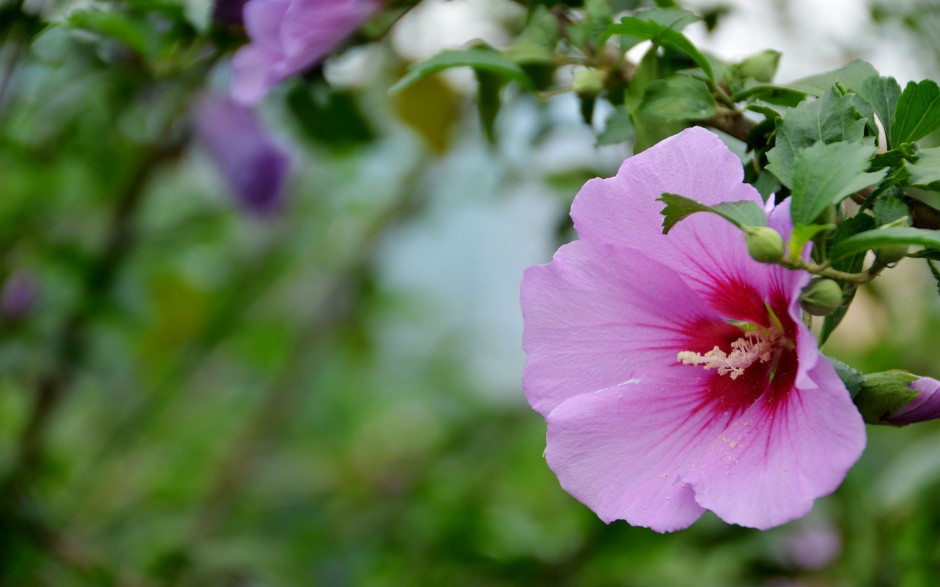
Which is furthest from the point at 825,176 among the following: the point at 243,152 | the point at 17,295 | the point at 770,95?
the point at 17,295

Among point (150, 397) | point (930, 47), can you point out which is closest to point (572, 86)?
point (930, 47)

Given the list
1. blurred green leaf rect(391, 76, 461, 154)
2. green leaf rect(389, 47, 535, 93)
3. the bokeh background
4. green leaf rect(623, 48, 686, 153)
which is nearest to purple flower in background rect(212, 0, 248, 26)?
the bokeh background

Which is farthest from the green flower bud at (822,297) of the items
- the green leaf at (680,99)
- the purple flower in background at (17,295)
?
the purple flower in background at (17,295)

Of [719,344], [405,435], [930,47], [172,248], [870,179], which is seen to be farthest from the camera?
[405,435]

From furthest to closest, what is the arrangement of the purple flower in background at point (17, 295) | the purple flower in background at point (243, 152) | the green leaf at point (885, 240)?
the purple flower in background at point (17, 295) < the purple flower in background at point (243, 152) < the green leaf at point (885, 240)

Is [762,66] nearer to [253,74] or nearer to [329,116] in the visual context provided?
[253,74]

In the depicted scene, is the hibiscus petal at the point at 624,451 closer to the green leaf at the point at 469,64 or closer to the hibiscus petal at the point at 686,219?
the hibiscus petal at the point at 686,219

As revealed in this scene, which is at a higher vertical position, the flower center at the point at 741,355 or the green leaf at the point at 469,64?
the green leaf at the point at 469,64

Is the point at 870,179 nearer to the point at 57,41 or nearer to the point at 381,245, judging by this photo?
the point at 57,41
